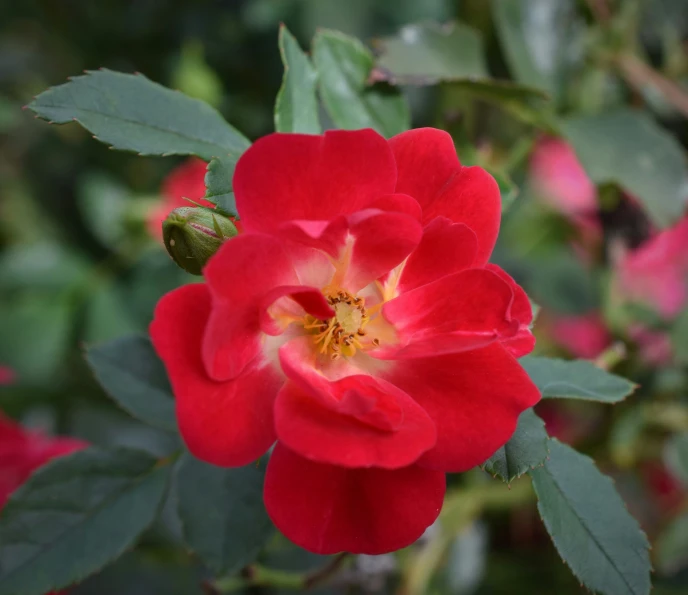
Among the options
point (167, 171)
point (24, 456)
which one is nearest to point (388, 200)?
point (24, 456)

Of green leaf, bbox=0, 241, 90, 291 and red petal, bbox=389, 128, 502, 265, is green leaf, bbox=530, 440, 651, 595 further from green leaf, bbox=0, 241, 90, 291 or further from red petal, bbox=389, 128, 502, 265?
green leaf, bbox=0, 241, 90, 291

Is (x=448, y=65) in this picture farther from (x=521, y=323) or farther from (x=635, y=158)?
(x=521, y=323)

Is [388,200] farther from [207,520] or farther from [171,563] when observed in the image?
[171,563]

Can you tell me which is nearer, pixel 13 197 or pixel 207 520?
pixel 207 520

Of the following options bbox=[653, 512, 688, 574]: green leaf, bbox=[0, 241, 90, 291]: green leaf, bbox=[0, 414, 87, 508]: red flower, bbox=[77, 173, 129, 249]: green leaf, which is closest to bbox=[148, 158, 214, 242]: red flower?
bbox=[77, 173, 129, 249]: green leaf

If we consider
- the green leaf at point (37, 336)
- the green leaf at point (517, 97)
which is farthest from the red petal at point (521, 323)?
the green leaf at point (37, 336)

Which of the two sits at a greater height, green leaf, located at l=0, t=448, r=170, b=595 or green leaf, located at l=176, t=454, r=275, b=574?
green leaf, located at l=176, t=454, r=275, b=574

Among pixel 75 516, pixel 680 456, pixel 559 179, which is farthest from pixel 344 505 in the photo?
pixel 559 179

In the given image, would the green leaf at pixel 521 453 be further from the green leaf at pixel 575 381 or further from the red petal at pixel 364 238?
the red petal at pixel 364 238
